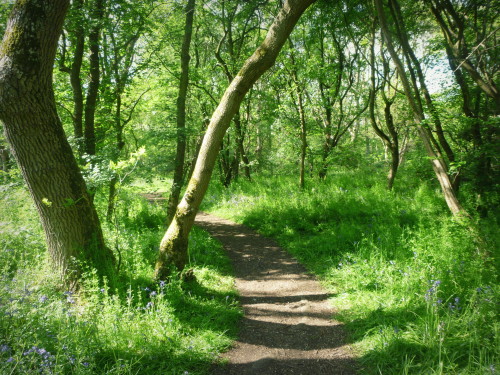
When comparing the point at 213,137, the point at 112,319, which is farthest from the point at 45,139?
the point at 112,319

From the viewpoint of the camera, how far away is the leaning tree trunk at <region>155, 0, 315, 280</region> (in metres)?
4.17

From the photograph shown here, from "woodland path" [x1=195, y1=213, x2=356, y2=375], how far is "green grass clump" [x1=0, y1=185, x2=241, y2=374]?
0.90 ft

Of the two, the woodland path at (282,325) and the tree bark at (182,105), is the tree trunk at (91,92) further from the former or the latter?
the woodland path at (282,325)

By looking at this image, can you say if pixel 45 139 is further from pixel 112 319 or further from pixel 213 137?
pixel 112 319

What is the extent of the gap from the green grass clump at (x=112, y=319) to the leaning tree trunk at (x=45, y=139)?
41 cm

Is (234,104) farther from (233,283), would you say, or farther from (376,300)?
(376,300)

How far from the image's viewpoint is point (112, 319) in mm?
3139

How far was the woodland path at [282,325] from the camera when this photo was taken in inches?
122

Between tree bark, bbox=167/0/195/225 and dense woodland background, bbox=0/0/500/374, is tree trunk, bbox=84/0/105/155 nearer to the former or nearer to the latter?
dense woodland background, bbox=0/0/500/374

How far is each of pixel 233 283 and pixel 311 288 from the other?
1403 millimetres

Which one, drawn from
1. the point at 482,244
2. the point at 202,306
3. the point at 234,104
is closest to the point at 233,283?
the point at 202,306

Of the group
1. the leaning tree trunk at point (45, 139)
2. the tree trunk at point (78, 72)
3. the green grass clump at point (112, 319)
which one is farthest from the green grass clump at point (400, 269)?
the tree trunk at point (78, 72)

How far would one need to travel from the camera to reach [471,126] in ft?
20.7

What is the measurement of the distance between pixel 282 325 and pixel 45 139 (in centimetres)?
401
